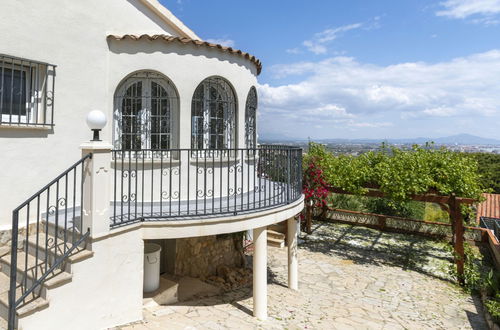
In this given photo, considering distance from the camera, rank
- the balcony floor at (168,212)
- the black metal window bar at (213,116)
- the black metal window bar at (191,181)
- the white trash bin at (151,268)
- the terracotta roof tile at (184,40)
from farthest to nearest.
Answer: the black metal window bar at (213,116), the terracotta roof tile at (184,40), the white trash bin at (151,268), the black metal window bar at (191,181), the balcony floor at (168,212)

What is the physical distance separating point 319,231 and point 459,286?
6.61 m

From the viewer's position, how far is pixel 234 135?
8312 mm

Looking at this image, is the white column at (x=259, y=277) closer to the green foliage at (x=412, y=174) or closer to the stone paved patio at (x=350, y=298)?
the stone paved patio at (x=350, y=298)

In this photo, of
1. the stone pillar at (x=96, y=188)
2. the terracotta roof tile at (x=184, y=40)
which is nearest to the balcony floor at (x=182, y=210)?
the stone pillar at (x=96, y=188)

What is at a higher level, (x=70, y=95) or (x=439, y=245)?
(x=70, y=95)

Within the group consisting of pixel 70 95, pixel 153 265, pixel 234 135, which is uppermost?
pixel 70 95

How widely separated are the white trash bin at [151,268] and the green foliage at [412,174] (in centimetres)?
770

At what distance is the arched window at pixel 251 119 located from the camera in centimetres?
891

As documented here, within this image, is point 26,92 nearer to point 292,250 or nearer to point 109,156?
point 109,156

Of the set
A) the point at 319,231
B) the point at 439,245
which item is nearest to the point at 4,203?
the point at 319,231

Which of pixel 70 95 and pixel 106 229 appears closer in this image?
pixel 106 229

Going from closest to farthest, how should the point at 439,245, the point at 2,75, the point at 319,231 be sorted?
the point at 2,75 → the point at 439,245 → the point at 319,231

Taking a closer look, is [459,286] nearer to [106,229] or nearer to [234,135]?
[234,135]

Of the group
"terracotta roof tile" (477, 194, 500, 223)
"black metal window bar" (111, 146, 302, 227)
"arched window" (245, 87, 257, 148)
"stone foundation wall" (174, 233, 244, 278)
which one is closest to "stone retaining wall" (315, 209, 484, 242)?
"terracotta roof tile" (477, 194, 500, 223)
